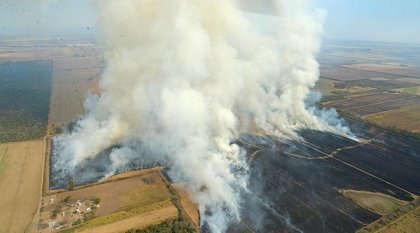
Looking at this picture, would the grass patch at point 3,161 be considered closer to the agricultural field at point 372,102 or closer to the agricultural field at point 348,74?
the agricultural field at point 372,102

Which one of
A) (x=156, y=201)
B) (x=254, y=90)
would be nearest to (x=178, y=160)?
(x=156, y=201)

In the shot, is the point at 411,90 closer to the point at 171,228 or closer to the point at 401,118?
the point at 401,118

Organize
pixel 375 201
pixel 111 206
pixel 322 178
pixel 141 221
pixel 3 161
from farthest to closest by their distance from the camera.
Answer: pixel 3 161
pixel 322 178
pixel 375 201
pixel 111 206
pixel 141 221

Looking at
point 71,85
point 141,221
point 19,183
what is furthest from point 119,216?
point 71,85

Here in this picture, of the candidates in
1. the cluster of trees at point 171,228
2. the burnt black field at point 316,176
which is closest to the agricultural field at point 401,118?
Answer: the burnt black field at point 316,176

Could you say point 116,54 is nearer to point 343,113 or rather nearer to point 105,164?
point 105,164

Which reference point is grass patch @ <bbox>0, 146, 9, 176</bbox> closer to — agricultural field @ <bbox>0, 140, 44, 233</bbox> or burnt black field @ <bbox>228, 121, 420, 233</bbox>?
agricultural field @ <bbox>0, 140, 44, 233</bbox>
